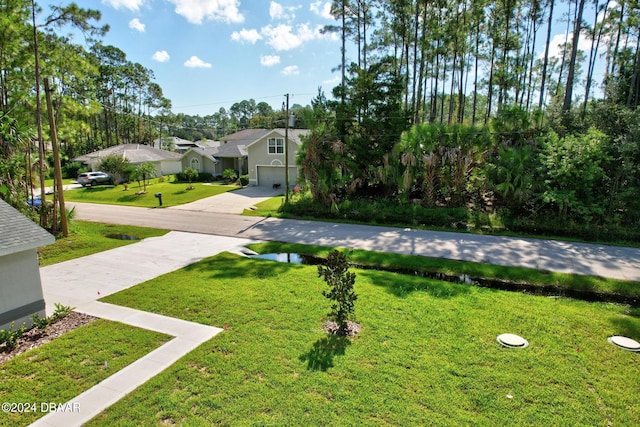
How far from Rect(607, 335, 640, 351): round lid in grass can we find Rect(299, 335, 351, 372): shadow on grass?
4728mm

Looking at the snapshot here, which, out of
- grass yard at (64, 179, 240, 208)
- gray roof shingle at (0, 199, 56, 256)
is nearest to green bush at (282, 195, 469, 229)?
grass yard at (64, 179, 240, 208)

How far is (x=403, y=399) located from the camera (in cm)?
468

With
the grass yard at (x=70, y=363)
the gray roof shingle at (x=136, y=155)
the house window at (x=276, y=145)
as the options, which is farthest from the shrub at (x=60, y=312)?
the gray roof shingle at (x=136, y=155)

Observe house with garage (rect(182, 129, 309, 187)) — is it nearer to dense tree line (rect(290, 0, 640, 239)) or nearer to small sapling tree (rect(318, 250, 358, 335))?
dense tree line (rect(290, 0, 640, 239))

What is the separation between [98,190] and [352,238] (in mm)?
25156

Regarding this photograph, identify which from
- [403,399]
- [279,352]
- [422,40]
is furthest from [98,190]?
[403,399]

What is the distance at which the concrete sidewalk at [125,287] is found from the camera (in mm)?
4797

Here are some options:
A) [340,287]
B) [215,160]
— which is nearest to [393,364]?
[340,287]

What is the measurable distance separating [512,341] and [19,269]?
8995 millimetres

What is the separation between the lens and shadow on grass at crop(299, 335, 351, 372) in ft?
17.9

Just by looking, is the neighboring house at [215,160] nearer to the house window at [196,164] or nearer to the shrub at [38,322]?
the house window at [196,164]

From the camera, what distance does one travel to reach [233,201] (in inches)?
935

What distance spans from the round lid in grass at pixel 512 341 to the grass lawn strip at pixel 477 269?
160 inches

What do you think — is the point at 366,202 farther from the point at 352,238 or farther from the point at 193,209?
the point at 193,209
